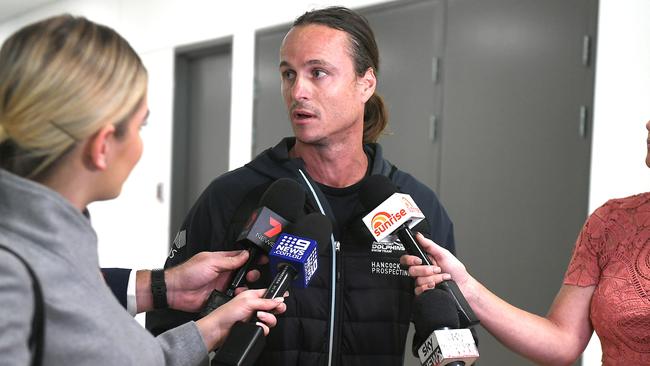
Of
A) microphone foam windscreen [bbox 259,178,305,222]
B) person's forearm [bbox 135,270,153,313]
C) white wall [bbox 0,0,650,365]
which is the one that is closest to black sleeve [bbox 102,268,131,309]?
person's forearm [bbox 135,270,153,313]

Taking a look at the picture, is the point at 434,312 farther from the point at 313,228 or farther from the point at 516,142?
the point at 516,142

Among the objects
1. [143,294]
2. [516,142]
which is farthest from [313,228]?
[516,142]

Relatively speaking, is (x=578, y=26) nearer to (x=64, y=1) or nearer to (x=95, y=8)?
(x=95, y=8)

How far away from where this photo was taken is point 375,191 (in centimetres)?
147

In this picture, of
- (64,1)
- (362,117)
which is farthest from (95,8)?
(362,117)

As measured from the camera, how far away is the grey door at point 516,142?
2.82m

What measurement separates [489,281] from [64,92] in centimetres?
256

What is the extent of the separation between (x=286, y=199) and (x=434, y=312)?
1.27 feet

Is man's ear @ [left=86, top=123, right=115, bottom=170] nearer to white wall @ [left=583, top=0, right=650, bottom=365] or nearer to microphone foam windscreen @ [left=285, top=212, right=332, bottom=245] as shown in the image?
microphone foam windscreen @ [left=285, top=212, right=332, bottom=245]

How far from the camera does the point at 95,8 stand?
652 centimetres

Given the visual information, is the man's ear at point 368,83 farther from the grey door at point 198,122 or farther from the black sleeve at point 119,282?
the grey door at point 198,122

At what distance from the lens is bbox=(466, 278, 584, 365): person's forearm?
1.51 m

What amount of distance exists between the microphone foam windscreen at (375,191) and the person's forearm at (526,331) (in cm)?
27

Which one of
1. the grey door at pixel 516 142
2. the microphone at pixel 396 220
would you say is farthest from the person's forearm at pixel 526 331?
the grey door at pixel 516 142
